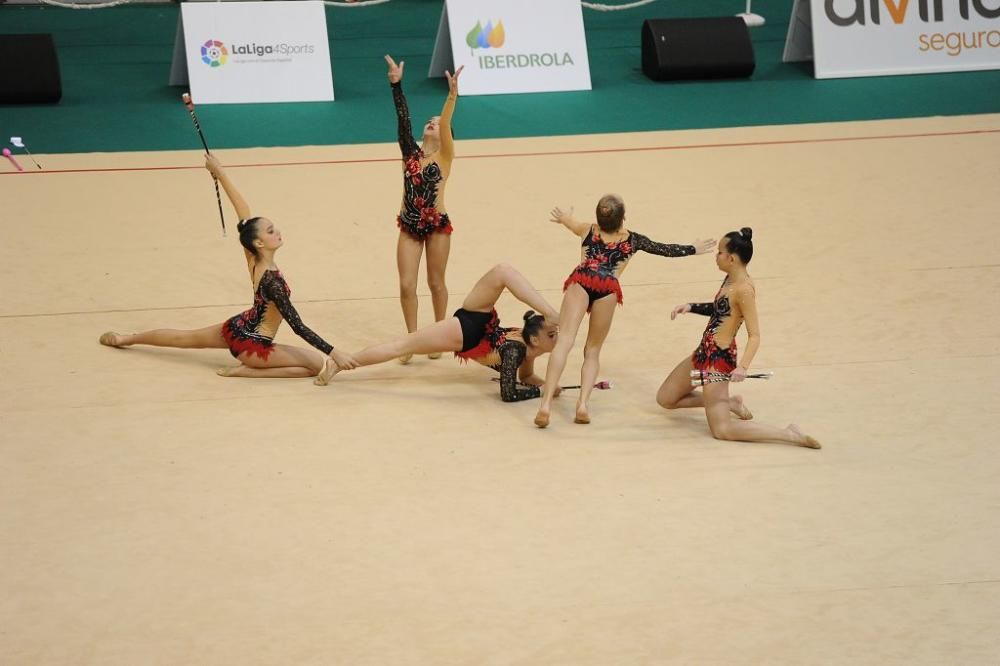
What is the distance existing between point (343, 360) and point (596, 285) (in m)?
1.40

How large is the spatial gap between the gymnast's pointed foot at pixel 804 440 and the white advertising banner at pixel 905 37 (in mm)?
7616

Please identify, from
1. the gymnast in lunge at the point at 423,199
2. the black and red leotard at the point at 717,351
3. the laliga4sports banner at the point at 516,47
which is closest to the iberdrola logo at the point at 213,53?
the laliga4sports banner at the point at 516,47

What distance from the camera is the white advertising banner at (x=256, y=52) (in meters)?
11.6

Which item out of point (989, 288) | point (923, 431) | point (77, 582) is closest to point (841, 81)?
point (989, 288)

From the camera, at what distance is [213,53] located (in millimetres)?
11648

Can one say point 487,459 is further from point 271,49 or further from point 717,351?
point 271,49

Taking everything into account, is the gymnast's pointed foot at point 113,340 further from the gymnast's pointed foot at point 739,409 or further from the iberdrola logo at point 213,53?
the iberdrola logo at point 213,53

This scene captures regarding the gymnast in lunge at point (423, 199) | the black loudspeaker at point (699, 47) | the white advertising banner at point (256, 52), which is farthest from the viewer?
the black loudspeaker at point (699, 47)

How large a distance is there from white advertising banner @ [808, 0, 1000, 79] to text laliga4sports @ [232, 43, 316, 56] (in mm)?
5278

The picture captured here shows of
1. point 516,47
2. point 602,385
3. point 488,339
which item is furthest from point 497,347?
point 516,47

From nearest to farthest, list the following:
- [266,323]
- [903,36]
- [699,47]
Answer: [266,323] < [699,47] < [903,36]

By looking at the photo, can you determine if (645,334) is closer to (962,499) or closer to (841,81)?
(962,499)

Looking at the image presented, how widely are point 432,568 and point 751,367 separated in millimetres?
2645

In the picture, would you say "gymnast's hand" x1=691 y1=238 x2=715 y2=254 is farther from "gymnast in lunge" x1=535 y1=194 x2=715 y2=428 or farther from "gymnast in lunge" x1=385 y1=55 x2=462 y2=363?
"gymnast in lunge" x1=385 y1=55 x2=462 y2=363
